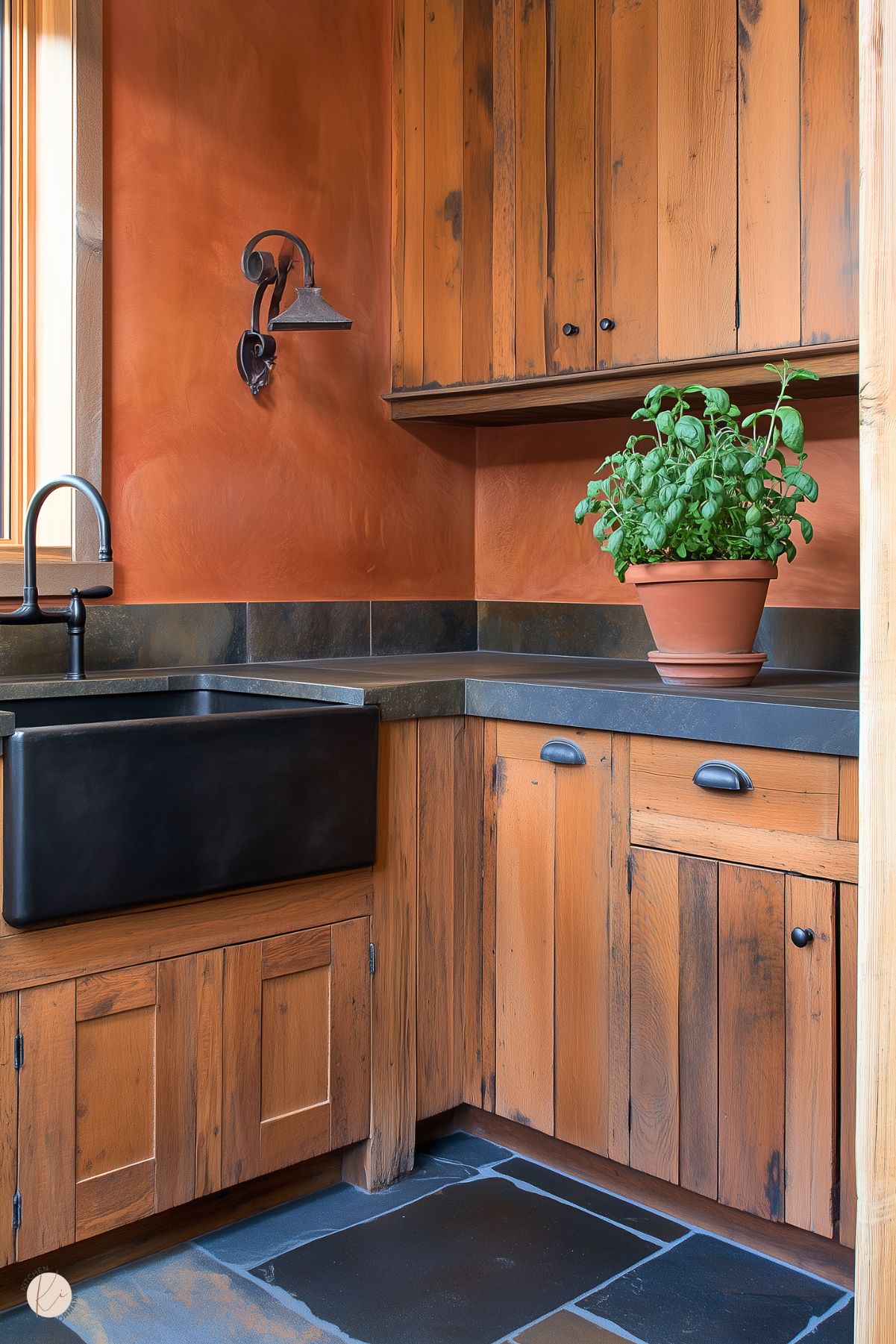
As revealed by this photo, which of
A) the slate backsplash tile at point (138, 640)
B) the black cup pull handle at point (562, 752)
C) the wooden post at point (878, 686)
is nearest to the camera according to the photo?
the wooden post at point (878, 686)

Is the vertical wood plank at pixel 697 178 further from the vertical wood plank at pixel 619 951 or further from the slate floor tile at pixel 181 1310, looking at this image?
the slate floor tile at pixel 181 1310

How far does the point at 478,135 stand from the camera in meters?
2.65

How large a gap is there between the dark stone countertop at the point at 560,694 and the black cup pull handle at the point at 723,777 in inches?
1.5

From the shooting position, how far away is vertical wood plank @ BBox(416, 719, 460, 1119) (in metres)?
2.14

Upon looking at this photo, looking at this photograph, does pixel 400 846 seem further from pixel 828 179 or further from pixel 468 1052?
pixel 828 179

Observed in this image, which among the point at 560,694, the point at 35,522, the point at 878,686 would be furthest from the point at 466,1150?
the point at 878,686

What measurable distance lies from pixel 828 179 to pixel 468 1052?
1635 mm

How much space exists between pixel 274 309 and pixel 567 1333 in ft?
6.48

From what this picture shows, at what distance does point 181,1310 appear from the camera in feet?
5.53

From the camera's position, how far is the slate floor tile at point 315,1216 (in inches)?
73.3

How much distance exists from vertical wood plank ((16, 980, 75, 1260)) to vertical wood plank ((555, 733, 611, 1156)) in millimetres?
806

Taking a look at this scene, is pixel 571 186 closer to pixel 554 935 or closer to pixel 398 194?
pixel 398 194

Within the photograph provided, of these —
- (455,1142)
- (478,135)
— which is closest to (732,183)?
(478,135)

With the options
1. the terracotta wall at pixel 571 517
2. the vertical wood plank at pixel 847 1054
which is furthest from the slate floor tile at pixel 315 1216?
the terracotta wall at pixel 571 517
